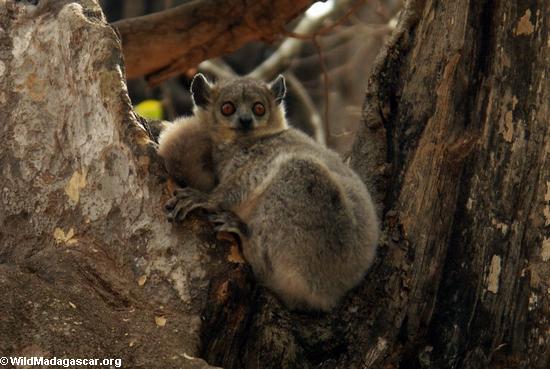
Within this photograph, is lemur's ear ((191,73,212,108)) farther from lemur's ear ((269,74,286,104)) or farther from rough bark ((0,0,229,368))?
rough bark ((0,0,229,368))

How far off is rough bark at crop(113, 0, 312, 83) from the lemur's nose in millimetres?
1662

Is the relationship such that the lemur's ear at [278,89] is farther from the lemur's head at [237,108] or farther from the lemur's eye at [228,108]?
the lemur's eye at [228,108]

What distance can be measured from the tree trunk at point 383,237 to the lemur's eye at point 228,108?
1009 mm

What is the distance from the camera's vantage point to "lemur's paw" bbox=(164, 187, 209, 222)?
566 centimetres

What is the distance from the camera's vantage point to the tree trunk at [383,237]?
5516 millimetres

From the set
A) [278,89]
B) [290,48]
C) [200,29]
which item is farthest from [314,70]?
[278,89]

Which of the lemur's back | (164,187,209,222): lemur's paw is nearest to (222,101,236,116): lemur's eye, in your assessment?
the lemur's back

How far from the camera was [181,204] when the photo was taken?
18.6 ft

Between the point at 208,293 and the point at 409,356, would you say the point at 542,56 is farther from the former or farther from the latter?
the point at 208,293

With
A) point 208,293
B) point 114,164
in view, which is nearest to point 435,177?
point 208,293

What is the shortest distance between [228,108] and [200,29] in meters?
1.63

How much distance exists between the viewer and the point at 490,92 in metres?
5.79

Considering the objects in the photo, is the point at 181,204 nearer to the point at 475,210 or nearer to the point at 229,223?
the point at 229,223

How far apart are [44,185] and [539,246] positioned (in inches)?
122
